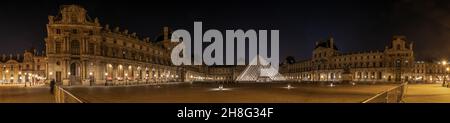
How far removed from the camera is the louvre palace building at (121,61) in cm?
6316

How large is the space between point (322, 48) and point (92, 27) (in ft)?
332

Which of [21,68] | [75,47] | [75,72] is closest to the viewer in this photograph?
[75,72]

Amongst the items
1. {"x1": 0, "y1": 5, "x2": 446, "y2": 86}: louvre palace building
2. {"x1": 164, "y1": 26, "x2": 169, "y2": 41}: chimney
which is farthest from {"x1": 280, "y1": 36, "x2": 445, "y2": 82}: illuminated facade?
{"x1": 164, "y1": 26, "x2": 169, "y2": 41}: chimney

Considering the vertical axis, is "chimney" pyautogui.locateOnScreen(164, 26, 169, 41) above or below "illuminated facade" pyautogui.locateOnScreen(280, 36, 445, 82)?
above

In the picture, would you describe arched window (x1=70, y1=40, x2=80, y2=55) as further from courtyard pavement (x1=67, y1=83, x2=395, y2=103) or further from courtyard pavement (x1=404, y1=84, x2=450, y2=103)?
courtyard pavement (x1=404, y1=84, x2=450, y2=103)

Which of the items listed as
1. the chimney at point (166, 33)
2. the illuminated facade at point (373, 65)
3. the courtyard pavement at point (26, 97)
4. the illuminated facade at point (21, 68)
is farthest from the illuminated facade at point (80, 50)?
the illuminated facade at point (373, 65)

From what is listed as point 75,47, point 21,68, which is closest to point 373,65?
point 75,47

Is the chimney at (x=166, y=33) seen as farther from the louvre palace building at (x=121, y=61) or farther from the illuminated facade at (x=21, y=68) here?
the illuminated facade at (x=21, y=68)

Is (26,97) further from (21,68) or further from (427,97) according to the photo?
(21,68)

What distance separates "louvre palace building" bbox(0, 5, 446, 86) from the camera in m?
63.2

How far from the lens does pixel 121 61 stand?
76.4 meters
